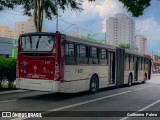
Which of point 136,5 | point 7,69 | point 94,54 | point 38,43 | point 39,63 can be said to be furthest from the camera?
point 136,5

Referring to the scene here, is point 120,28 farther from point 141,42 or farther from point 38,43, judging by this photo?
point 38,43

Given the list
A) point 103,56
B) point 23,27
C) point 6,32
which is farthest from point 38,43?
point 6,32

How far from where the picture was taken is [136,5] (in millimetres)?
17641

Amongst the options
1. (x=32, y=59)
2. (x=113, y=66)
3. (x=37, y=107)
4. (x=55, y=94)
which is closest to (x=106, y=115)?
(x=37, y=107)

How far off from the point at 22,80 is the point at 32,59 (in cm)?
110

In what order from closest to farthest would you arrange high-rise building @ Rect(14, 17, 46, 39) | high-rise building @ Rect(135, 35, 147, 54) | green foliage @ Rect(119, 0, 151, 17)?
green foliage @ Rect(119, 0, 151, 17) < high-rise building @ Rect(14, 17, 46, 39) < high-rise building @ Rect(135, 35, 147, 54)

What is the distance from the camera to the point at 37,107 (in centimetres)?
1111

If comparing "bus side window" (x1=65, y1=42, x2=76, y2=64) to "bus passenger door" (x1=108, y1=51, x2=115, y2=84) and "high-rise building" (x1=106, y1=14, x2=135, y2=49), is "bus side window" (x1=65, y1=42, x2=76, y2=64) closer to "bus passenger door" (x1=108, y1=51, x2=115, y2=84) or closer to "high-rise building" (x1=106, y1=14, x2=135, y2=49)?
"bus passenger door" (x1=108, y1=51, x2=115, y2=84)

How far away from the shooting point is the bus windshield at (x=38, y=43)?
44.5 ft

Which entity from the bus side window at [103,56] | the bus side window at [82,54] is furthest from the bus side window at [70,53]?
the bus side window at [103,56]

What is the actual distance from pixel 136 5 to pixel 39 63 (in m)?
7.42

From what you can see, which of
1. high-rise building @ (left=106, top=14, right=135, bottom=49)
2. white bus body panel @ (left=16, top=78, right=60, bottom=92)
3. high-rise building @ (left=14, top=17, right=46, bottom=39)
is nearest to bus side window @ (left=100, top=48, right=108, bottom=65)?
white bus body panel @ (left=16, top=78, right=60, bottom=92)

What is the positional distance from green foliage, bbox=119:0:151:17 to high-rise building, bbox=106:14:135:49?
89.3 meters

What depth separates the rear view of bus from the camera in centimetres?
1326
